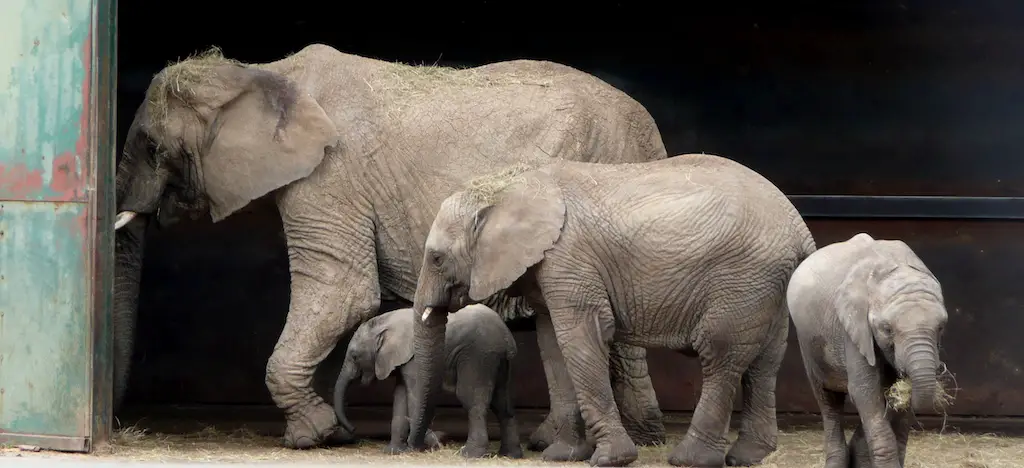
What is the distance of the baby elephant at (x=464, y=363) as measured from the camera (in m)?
10.0

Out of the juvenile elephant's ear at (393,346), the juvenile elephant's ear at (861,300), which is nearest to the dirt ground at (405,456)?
the juvenile elephant's ear at (393,346)

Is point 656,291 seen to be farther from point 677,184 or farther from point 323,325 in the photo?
point 323,325

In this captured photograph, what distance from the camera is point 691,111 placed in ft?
44.3

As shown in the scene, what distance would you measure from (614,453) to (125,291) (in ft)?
11.6

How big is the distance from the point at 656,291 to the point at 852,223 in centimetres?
425

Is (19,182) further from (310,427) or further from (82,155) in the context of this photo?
(310,427)

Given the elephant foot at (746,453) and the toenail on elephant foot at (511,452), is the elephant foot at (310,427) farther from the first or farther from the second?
the elephant foot at (746,453)

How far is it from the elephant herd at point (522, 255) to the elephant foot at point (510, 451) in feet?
0.05

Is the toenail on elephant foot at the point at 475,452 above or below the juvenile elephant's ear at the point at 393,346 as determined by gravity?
below

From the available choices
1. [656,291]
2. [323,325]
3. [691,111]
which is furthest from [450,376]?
[691,111]

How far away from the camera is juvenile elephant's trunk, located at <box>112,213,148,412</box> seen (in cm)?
1084

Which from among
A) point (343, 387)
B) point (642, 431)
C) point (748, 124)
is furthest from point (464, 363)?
point (748, 124)

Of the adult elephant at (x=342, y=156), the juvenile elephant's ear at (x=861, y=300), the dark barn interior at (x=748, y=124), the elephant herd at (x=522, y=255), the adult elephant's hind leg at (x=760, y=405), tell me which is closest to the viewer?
the juvenile elephant's ear at (x=861, y=300)

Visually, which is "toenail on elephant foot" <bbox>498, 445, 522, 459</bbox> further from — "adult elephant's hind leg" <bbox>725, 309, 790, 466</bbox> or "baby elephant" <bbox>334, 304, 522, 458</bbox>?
"adult elephant's hind leg" <bbox>725, 309, 790, 466</bbox>
